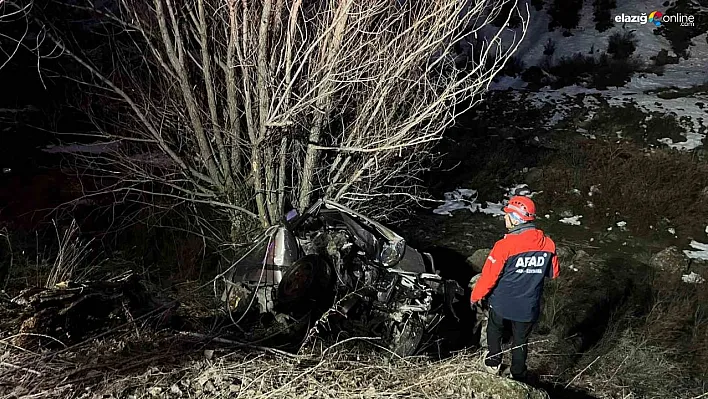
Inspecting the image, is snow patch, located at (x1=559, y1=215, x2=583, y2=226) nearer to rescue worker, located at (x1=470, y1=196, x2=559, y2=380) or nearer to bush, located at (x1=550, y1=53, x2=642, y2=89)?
rescue worker, located at (x1=470, y1=196, x2=559, y2=380)

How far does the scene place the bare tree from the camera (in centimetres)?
568

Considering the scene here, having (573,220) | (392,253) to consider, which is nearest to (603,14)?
(573,220)

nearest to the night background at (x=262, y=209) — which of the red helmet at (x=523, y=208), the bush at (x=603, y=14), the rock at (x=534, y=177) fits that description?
the rock at (x=534, y=177)

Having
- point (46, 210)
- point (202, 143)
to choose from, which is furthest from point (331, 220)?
point (46, 210)

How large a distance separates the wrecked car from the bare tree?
142 cm

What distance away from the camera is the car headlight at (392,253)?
5.21 metres

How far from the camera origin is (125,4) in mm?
5750

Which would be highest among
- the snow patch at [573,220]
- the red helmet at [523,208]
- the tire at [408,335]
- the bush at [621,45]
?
the bush at [621,45]

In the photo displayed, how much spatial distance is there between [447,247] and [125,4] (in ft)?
18.5

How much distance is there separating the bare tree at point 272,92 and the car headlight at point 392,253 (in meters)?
1.21

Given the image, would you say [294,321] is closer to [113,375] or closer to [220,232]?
[113,375]

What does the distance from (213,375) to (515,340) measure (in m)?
2.49

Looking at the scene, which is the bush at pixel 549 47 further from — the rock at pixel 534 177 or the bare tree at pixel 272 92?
the bare tree at pixel 272 92

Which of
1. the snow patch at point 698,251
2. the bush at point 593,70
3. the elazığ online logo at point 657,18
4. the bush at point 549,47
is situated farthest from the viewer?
the elazığ online logo at point 657,18
